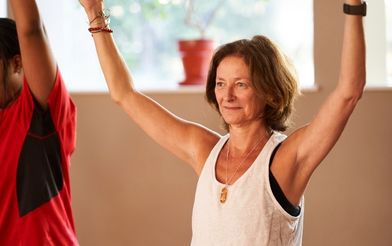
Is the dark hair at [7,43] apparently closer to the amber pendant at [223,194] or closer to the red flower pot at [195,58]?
the amber pendant at [223,194]

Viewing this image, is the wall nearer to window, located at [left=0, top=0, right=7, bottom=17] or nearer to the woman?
window, located at [left=0, top=0, right=7, bottom=17]

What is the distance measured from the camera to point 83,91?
304 cm

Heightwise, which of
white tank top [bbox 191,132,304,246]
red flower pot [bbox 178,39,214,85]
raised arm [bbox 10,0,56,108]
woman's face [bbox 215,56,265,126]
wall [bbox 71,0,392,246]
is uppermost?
raised arm [bbox 10,0,56,108]

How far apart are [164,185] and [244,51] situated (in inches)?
49.7

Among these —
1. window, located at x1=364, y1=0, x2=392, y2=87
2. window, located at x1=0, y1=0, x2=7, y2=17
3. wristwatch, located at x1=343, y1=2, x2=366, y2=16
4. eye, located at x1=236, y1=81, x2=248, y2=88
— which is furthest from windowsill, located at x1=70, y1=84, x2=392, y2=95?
wristwatch, located at x1=343, y1=2, x2=366, y2=16

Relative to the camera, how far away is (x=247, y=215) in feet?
5.59

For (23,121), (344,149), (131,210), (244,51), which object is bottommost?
(131,210)

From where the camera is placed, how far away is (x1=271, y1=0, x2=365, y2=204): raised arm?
1.53 meters

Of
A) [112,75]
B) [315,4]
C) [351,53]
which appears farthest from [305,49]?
[351,53]

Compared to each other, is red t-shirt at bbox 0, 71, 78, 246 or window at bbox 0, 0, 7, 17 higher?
window at bbox 0, 0, 7, 17

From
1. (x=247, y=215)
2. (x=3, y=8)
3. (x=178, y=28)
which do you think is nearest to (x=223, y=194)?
(x=247, y=215)

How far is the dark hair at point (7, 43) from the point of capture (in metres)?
1.99

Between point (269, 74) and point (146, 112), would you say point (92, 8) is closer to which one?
point (146, 112)

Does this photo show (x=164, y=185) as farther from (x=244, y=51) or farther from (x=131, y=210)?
(x=244, y=51)
